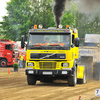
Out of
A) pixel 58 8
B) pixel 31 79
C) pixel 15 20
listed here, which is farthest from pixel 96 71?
→ pixel 15 20

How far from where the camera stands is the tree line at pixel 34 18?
58.3 m

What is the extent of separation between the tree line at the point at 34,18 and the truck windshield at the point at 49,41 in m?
39.0

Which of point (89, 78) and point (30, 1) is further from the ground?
point (30, 1)

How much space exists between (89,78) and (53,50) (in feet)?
22.5

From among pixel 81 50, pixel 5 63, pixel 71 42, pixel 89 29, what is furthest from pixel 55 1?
pixel 89 29

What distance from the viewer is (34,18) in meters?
67.9

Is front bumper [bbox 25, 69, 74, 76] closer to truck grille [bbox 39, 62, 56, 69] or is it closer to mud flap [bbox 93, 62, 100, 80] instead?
truck grille [bbox 39, 62, 56, 69]

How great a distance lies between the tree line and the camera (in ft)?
191

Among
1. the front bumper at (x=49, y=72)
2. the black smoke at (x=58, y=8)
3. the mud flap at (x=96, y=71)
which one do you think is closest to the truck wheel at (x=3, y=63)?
the black smoke at (x=58, y=8)

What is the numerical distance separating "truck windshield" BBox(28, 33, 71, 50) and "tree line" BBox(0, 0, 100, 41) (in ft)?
128

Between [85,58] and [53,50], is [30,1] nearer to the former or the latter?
[85,58]

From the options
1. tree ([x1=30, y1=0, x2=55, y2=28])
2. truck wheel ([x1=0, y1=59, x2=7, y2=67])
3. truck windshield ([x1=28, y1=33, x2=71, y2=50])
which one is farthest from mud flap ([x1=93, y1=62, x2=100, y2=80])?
tree ([x1=30, y1=0, x2=55, y2=28])

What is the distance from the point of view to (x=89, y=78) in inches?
798

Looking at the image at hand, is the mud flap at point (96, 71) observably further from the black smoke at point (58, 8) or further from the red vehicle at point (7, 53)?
the red vehicle at point (7, 53)
